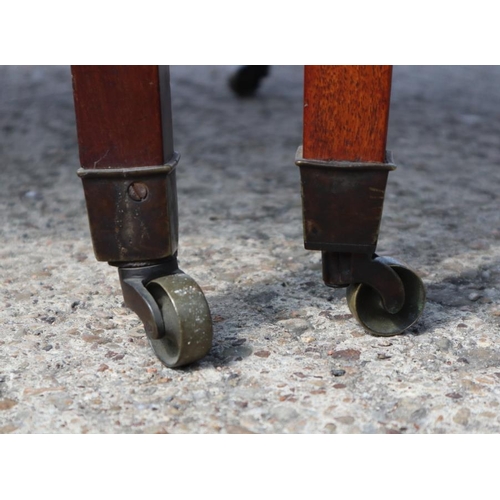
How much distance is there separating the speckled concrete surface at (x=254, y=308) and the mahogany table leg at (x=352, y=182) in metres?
0.11

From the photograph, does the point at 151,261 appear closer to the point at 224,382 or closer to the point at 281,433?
the point at 224,382

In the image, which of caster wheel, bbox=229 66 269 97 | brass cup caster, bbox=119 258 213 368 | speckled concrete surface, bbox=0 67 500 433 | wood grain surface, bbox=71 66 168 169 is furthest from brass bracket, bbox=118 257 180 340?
caster wheel, bbox=229 66 269 97

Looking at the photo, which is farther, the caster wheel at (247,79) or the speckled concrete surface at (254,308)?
the caster wheel at (247,79)

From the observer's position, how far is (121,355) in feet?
4.93

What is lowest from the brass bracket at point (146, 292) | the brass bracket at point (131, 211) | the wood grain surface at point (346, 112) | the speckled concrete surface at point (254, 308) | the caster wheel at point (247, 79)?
the speckled concrete surface at point (254, 308)

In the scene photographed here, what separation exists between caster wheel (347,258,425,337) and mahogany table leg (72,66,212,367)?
12.8 inches

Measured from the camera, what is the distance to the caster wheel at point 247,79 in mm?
3801

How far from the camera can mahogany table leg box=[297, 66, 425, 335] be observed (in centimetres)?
130

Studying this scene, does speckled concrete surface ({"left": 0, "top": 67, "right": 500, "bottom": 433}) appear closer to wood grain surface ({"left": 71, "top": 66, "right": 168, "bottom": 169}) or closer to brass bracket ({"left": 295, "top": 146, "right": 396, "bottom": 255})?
brass bracket ({"left": 295, "top": 146, "right": 396, "bottom": 255})

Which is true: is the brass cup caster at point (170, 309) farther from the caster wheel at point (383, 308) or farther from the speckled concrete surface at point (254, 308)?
the caster wheel at point (383, 308)

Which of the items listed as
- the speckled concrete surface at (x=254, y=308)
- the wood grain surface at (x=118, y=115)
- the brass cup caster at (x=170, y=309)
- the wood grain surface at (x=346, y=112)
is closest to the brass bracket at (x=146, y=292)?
the brass cup caster at (x=170, y=309)

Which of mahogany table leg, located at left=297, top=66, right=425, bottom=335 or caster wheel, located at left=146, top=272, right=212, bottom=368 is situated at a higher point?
mahogany table leg, located at left=297, top=66, right=425, bottom=335

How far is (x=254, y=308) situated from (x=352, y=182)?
17.7 inches

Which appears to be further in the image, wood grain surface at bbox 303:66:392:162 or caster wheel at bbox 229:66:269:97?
caster wheel at bbox 229:66:269:97
